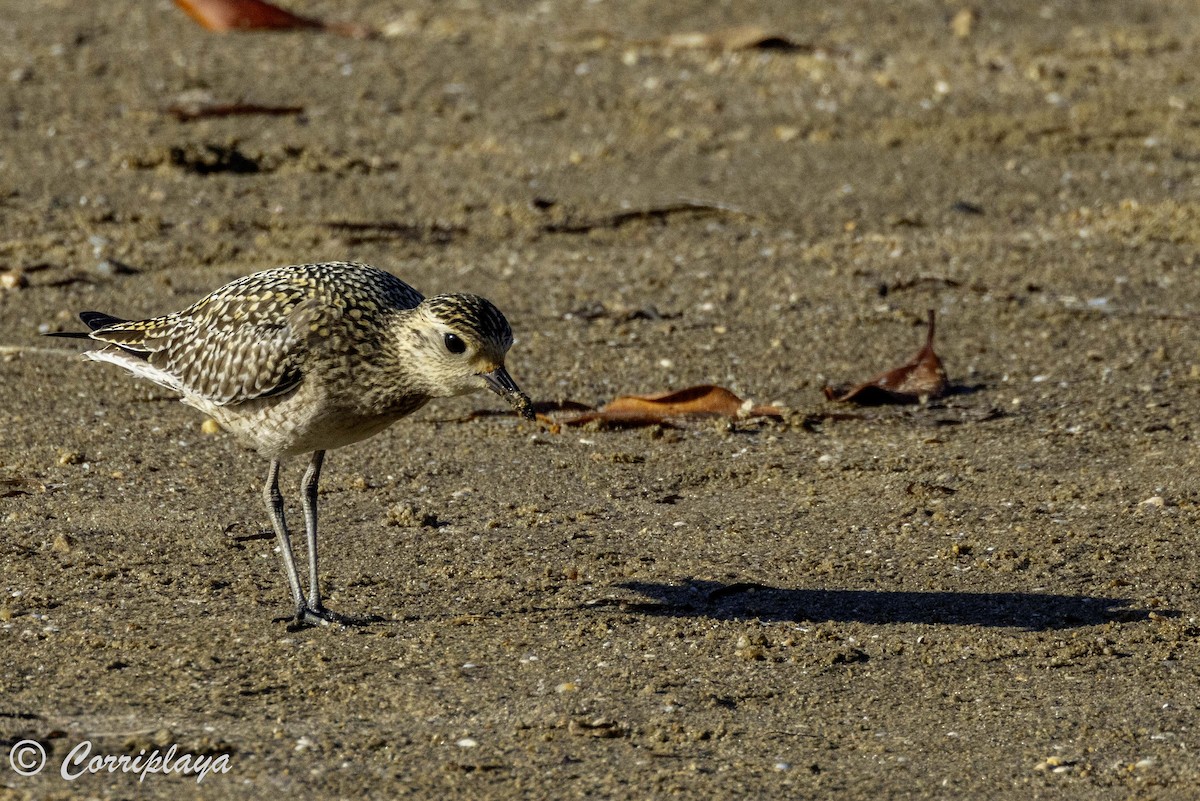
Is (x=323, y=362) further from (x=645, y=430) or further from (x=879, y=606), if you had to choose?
(x=645, y=430)

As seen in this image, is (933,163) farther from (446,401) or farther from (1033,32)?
(446,401)

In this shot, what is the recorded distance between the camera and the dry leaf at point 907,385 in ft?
29.4

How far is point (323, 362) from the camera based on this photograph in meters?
6.23

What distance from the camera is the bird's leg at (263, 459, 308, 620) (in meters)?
6.32

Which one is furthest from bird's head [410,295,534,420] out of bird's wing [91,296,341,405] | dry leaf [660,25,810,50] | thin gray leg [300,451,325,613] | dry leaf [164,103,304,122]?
dry leaf [660,25,810,50]

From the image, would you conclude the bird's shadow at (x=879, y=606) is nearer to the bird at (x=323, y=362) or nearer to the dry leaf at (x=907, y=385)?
the bird at (x=323, y=362)

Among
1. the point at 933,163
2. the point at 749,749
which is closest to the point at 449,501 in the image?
the point at 749,749

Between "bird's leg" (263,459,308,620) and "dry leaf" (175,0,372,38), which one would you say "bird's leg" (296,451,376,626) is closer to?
"bird's leg" (263,459,308,620)

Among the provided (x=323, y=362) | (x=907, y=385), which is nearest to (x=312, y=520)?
(x=323, y=362)

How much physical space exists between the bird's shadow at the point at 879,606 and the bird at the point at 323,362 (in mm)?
983

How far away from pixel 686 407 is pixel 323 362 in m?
2.91

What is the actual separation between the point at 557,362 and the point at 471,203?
2.62 metres

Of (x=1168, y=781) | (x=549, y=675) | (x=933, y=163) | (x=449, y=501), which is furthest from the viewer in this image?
(x=933, y=163)

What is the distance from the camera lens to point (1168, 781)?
5.27m
